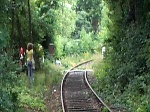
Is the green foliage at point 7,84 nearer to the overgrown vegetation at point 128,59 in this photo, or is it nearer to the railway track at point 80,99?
the railway track at point 80,99

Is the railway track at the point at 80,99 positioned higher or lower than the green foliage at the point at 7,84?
lower

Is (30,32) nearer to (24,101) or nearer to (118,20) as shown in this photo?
(118,20)

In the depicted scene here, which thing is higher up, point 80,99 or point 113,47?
point 113,47

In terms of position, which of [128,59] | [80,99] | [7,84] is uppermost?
[7,84]

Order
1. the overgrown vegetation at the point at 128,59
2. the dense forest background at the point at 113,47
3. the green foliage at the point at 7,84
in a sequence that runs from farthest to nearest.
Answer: the overgrown vegetation at the point at 128,59 < the dense forest background at the point at 113,47 < the green foliage at the point at 7,84

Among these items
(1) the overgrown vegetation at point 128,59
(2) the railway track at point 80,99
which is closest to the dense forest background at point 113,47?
(1) the overgrown vegetation at point 128,59

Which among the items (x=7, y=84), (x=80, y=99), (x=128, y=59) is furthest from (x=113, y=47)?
(x=7, y=84)

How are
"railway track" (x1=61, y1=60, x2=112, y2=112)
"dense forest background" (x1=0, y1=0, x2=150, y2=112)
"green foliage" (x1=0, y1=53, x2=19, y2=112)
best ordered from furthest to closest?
"railway track" (x1=61, y1=60, x2=112, y2=112) < "dense forest background" (x1=0, y1=0, x2=150, y2=112) < "green foliage" (x1=0, y1=53, x2=19, y2=112)

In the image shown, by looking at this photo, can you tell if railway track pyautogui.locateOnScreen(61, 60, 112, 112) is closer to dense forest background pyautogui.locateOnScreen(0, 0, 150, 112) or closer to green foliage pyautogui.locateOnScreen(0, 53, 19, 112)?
dense forest background pyautogui.locateOnScreen(0, 0, 150, 112)

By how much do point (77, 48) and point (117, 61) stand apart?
1294 inches

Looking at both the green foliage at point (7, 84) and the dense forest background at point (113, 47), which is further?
the dense forest background at point (113, 47)

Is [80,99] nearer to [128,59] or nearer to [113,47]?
[128,59]

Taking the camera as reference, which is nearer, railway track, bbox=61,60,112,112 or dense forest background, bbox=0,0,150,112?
dense forest background, bbox=0,0,150,112

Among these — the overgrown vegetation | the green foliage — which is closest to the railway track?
the overgrown vegetation
